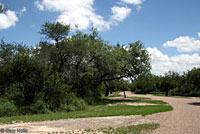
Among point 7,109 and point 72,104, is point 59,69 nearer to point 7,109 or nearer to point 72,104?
point 72,104

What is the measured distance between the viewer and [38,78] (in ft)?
68.7

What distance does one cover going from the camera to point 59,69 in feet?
80.8

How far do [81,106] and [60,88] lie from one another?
303 centimetres

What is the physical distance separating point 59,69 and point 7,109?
8.96 metres

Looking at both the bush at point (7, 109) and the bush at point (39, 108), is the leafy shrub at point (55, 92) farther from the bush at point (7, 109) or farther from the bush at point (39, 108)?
the bush at point (7, 109)

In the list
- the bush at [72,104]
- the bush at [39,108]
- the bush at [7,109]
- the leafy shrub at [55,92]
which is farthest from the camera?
the bush at [72,104]

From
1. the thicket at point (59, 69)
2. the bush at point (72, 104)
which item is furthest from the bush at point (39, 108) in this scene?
the bush at point (72, 104)

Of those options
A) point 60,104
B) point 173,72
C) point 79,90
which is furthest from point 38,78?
point 173,72

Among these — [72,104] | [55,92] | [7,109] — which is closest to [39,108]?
[55,92]

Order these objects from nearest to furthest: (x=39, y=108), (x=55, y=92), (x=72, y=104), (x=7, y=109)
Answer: (x=7, y=109)
(x=39, y=108)
(x=55, y=92)
(x=72, y=104)

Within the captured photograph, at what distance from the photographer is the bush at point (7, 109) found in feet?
54.5

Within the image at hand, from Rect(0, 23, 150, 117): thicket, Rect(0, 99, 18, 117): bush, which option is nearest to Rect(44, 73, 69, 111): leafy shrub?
Rect(0, 23, 150, 117): thicket

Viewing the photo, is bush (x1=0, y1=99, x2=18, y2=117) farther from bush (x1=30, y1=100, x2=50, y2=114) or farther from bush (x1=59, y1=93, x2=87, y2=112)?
bush (x1=59, y1=93, x2=87, y2=112)

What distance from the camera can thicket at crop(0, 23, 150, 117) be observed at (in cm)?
1930
